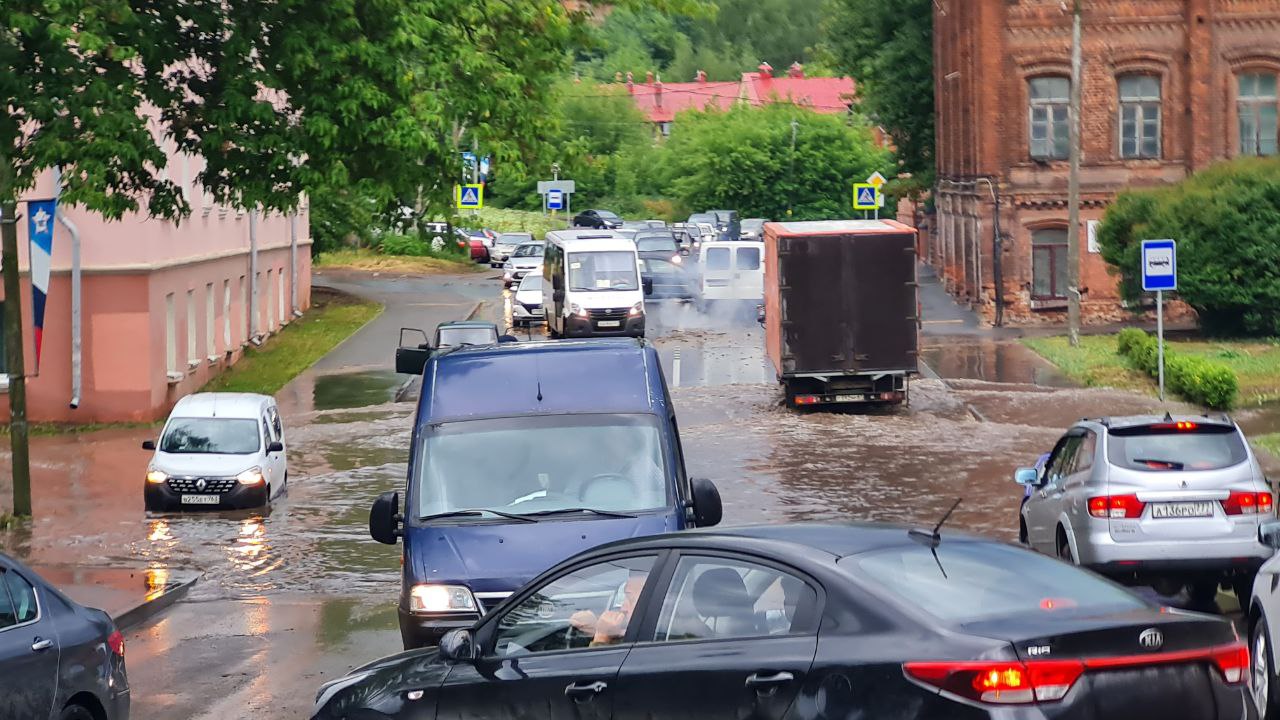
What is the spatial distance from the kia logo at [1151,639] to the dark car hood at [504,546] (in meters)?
4.87

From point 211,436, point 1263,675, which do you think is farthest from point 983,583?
point 211,436

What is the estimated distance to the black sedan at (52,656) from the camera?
7820 mm

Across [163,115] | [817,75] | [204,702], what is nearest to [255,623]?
[204,702]

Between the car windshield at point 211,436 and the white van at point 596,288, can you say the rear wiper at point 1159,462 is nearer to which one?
the car windshield at point 211,436

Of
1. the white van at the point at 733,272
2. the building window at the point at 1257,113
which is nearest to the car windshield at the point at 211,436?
the white van at the point at 733,272

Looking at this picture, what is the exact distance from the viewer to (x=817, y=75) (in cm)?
13288

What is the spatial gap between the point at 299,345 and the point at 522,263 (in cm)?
1730

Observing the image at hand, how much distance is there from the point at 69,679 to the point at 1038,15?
39857 millimetres

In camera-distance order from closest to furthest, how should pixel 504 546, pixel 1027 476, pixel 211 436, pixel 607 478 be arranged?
pixel 504 546 → pixel 607 478 → pixel 1027 476 → pixel 211 436

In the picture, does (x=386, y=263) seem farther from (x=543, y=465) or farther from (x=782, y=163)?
(x=543, y=465)

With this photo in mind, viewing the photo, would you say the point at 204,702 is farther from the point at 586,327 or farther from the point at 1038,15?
the point at 1038,15

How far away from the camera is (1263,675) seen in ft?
32.3

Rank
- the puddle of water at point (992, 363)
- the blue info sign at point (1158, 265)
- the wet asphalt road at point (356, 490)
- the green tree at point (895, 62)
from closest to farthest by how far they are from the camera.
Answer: the wet asphalt road at point (356, 490), the blue info sign at point (1158, 265), the puddle of water at point (992, 363), the green tree at point (895, 62)

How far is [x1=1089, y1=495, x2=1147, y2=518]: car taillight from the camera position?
13055 mm
